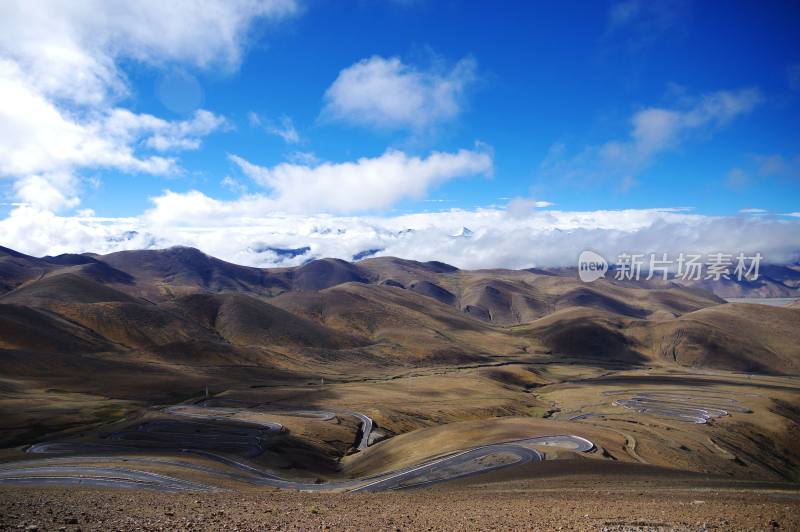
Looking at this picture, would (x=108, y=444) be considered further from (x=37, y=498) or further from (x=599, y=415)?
(x=599, y=415)

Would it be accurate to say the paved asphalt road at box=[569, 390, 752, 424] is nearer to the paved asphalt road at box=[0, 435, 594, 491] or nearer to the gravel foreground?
the paved asphalt road at box=[0, 435, 594, 491]

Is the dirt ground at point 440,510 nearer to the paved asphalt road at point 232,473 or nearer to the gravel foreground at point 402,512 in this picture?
the gravel foreground at point 402,512

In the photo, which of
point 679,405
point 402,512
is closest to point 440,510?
point 402,512

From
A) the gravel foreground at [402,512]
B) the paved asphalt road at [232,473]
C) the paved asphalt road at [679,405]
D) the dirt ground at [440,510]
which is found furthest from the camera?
the paved asphalt road at [679,405]

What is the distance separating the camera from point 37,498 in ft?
85.8

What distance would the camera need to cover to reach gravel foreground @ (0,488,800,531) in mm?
20797

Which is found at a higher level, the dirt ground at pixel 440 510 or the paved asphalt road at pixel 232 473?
the dirt ground at pixel 440 510

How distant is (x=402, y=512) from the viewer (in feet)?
84.2

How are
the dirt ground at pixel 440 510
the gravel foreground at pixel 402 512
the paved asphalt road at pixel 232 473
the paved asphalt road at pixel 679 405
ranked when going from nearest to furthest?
1. the gravel foreground at pixel 402 512
2. the dirt ground at pixel 440 510
3. the paved asphalt road at pixel 232 473
4. the paved asphalt road at pixel 679 405

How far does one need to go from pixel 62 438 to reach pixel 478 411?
245ft

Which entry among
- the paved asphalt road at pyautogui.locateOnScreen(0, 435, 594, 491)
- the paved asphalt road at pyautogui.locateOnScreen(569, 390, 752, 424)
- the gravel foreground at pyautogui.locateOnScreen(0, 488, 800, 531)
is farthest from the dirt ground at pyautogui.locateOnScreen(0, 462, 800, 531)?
the paved asphalt road at pyautogui.locateOnScreen(569, 390, 752, 424)

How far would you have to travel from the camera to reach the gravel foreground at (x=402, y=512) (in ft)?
68.2

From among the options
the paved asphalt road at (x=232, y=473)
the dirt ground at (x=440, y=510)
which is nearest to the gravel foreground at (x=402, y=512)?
the dirt ground at (x=440, y=510)

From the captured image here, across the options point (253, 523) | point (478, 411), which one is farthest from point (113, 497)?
point (478, 411)
